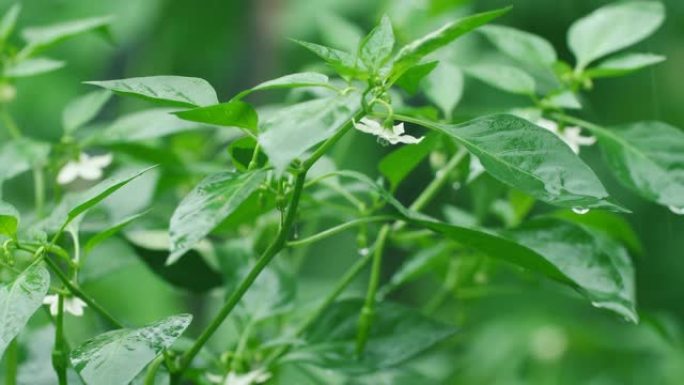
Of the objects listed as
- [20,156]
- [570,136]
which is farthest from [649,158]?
[20,156]

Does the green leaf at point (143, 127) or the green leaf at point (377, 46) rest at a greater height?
the green leaf at point (377, 46)

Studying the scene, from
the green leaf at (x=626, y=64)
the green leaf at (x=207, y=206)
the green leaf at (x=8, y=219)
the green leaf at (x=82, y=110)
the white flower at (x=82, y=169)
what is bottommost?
the white flower at (x=82, y=169)

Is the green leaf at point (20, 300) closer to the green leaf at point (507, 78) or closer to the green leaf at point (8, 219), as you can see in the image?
the green leaf at point (8, 219)

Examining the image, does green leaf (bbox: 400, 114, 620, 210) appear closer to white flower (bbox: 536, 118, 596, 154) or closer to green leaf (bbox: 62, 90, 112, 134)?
white flower (bbox: 536, 118, 596, 154)

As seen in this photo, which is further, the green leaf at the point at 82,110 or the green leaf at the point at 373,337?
the green leaf at the point at 82,110

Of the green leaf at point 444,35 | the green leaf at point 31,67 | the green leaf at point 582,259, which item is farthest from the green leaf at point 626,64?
the green leaf at point 31,67

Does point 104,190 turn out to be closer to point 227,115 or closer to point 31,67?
point 227,115

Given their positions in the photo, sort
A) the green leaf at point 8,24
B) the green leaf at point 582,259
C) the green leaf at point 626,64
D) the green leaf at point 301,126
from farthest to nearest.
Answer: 1. the green leaf at point 8,24
2. the green leaf at point 626,64
3. the green leaf at point 582,259
4. the green leaf at point 301,126
